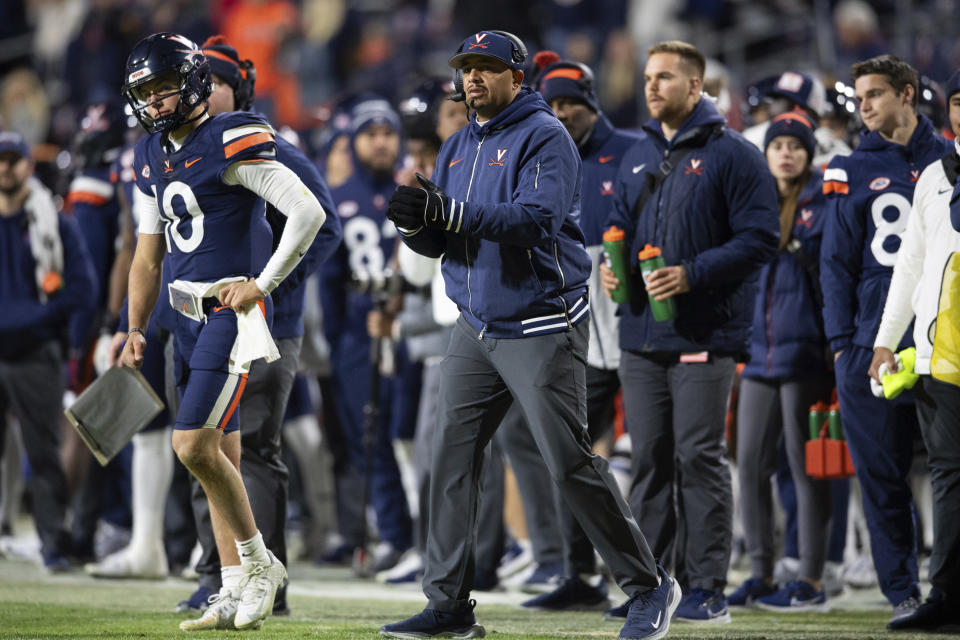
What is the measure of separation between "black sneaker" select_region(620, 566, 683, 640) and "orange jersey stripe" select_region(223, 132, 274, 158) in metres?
2.21

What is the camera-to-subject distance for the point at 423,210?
4762 mm

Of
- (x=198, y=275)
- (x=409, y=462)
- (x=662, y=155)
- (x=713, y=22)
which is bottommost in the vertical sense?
(x=409, y=462)

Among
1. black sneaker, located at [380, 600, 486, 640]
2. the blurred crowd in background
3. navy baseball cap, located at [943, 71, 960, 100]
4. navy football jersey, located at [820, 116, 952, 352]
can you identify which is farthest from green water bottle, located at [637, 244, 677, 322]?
the blurred crowd in background

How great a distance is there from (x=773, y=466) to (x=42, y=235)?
447 cm

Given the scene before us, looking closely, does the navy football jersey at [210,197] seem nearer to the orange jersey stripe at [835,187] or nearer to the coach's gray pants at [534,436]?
the coach's gray pants at [534,436]

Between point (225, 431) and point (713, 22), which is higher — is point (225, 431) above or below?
below

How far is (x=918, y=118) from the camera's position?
248 inches

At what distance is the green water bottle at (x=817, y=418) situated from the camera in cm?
673

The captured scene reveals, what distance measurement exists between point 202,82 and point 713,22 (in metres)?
10.2

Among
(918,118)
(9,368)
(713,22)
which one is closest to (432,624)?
(918,118)

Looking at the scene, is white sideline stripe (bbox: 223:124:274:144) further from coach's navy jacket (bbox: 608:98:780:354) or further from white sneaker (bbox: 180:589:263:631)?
coach's navy jacket (bbox: 608:98:780:354)

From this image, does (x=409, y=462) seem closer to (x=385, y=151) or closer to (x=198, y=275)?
(x=385, y=151)

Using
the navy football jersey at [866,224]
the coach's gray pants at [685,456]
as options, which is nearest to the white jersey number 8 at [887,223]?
the navy football jersey at [866,224]

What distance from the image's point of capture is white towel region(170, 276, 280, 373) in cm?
530
